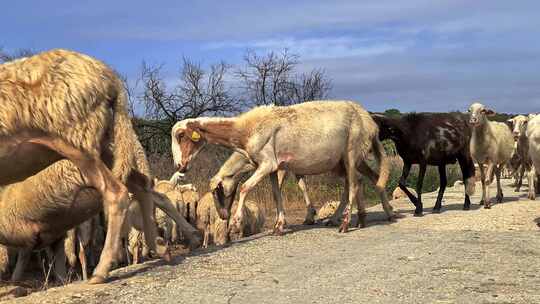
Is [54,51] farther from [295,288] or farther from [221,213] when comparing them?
[221,213]

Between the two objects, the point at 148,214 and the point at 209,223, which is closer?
the point at 148,214

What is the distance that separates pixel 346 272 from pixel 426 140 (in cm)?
764

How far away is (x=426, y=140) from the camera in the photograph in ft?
46.8

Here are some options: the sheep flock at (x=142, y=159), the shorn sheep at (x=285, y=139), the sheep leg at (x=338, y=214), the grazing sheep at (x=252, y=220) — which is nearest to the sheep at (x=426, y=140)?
the sheep flock at (x=142, y=159)

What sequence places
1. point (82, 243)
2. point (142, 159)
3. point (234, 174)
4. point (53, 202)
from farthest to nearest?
point (234, 174)
point (82, 243)
point (53, 202)
point (142, 159)

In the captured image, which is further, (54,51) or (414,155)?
(414,155)

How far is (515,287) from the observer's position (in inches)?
250

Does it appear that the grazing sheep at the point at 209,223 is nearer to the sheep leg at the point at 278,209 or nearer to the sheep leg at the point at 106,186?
the sheep leg at the point at 278,209

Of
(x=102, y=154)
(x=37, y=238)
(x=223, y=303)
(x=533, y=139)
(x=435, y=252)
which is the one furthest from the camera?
(x=533, y=139)

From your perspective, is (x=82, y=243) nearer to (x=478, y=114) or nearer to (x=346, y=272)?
(x=346, y=272)

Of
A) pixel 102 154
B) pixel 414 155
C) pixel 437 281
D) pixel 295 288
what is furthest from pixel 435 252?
pixel 414 155

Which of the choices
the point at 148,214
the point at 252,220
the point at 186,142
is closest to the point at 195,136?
the point at 186,142

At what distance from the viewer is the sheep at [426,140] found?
14.3 metres

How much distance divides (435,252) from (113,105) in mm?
4143
